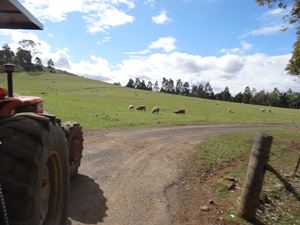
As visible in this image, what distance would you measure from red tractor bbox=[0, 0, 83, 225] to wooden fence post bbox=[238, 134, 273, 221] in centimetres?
380

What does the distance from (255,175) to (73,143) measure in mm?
3816

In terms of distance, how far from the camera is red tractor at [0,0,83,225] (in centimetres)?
376

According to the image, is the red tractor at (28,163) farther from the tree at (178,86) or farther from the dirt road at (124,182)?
the tree at (178,86)

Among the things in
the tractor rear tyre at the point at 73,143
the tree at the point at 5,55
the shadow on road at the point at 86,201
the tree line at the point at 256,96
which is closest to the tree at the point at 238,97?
the tree line at the point at 256,96

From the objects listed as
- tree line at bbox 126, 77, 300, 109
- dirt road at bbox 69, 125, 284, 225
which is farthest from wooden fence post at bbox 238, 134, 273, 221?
tree line at bbox 126, 77, 300, 109

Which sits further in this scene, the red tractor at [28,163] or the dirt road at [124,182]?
the dirt road at [124,182]

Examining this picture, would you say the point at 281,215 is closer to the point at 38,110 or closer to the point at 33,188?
the point at 38,110

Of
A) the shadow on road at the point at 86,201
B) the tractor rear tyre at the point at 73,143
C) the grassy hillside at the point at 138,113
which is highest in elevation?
the tractor rear tyre at the point at 73,143

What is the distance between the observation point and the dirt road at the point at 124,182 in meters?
6.96

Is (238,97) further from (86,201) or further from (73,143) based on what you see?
(86,201)

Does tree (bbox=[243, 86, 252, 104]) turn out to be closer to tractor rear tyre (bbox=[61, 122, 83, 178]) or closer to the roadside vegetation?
the roadside vegetation

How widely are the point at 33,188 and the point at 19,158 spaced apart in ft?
1.00

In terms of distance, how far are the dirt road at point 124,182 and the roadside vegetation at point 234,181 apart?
2.14 feet

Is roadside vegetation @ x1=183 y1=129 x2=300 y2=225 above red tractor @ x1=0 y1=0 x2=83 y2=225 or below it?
below
